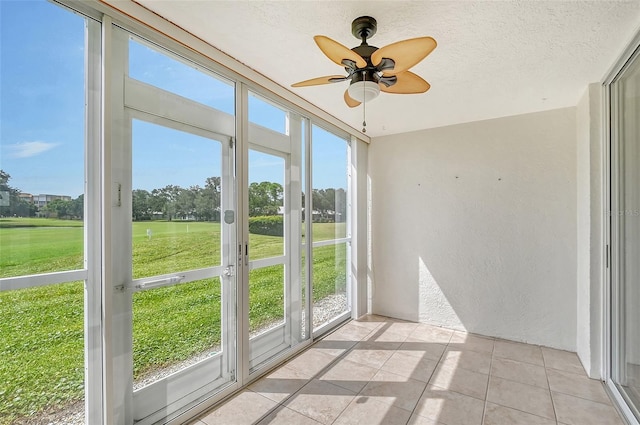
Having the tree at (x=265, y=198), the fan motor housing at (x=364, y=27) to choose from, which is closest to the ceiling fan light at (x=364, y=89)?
the fan motor housing at (x=364, y=27)

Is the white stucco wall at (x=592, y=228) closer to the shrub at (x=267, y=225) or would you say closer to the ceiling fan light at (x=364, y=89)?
the ceiling fan light at (x=364, y=89)

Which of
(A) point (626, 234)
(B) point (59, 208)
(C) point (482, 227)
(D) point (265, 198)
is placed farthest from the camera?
(C) point (482, 227)

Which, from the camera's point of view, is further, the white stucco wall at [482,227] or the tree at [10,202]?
the white stucco wall at [482,227]

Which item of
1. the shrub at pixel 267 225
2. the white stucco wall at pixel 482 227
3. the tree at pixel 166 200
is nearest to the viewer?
the tree at pixel 166 200

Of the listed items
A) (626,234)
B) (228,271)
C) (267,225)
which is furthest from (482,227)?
(228,271)

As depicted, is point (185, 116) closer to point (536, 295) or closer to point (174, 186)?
point (174, 186)

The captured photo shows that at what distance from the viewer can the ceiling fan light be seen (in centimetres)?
161

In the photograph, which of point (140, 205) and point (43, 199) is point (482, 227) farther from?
point (43, 199)

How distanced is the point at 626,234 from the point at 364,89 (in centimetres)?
201

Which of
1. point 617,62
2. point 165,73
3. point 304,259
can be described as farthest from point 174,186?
point 617,62

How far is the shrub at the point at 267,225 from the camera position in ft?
8.19

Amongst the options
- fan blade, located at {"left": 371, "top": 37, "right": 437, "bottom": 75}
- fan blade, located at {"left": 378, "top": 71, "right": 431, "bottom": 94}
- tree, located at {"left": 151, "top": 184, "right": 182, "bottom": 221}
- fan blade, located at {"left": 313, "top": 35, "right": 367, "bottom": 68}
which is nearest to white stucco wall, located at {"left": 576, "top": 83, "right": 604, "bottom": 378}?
fan blade, located at {"left": 378, "top": 71, "right": 431, "bottom": 94}

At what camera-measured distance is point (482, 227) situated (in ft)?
11.1

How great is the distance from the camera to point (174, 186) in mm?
1959
